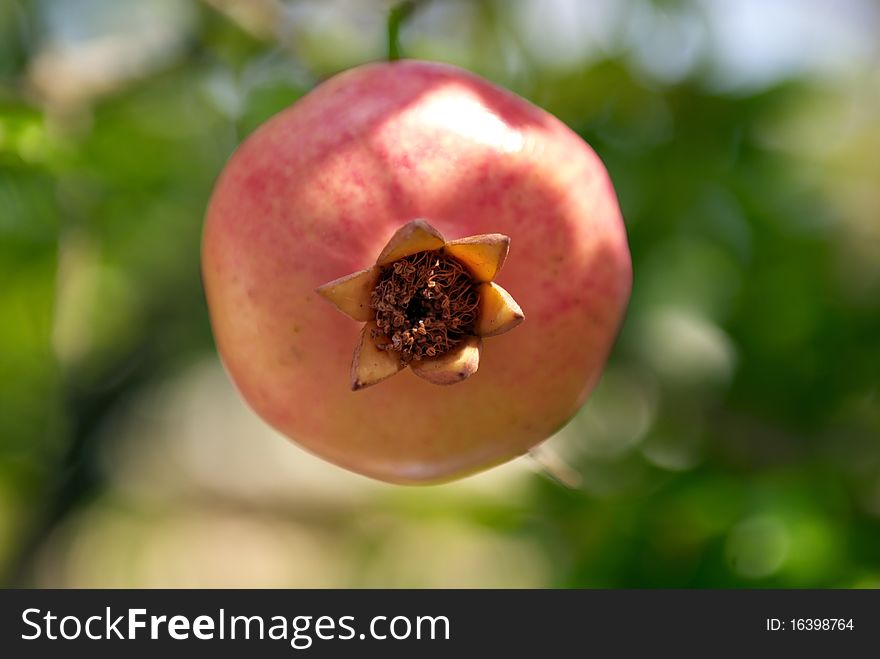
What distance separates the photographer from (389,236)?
694 millimetres

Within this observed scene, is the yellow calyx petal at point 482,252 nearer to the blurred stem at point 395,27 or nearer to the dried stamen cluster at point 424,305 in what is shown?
the dried stamen cluster at point 424,305

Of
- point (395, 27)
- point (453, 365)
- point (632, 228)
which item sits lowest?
point (453, 365)

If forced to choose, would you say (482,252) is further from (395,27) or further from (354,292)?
(395,27)

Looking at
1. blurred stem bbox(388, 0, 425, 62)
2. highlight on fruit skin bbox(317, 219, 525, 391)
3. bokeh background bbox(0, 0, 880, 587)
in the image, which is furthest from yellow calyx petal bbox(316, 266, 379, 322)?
bokeh background bbox(0, 0, 880, 587)

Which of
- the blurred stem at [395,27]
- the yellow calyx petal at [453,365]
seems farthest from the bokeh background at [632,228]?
the yellow calyx petal at [453,365]

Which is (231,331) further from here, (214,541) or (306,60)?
(214,541)

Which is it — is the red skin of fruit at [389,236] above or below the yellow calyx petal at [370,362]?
above

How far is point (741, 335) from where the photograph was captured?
1.45 meters

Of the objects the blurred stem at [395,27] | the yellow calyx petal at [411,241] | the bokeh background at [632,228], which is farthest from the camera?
the bokeh background at [632,228]

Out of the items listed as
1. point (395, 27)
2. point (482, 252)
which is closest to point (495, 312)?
point (482, 252)

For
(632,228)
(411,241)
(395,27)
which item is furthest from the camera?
(632,228)

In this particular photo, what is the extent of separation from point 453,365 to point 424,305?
0.05 metres

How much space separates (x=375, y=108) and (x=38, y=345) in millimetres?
870

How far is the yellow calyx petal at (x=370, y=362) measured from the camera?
0.65 metres
